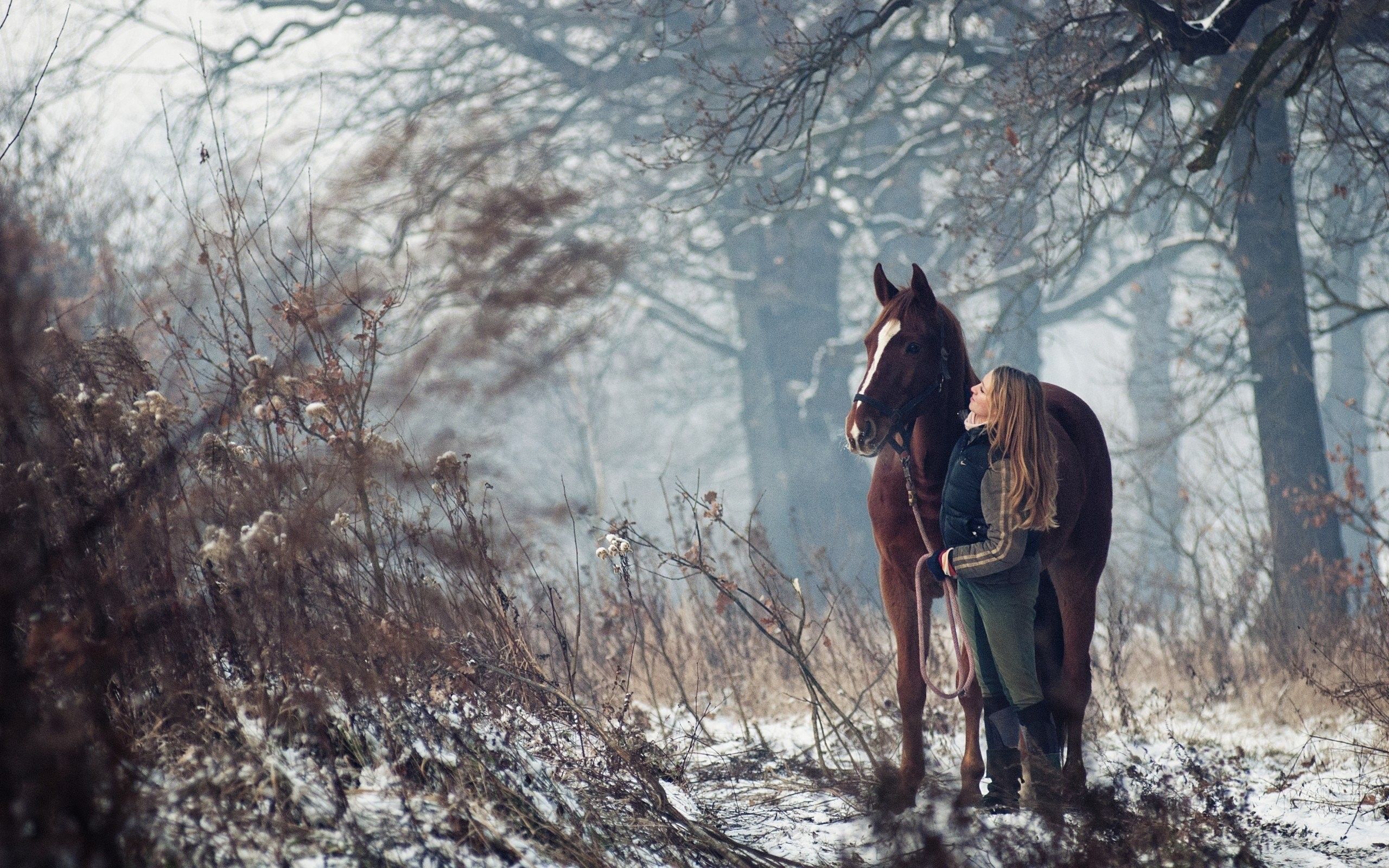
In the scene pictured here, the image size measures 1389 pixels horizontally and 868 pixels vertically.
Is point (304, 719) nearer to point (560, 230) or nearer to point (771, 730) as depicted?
point (771, 730)

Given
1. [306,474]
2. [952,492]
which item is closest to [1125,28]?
[952,492]

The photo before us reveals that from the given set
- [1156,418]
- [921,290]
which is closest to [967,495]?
[921,290]

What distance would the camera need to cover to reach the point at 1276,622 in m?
7.43

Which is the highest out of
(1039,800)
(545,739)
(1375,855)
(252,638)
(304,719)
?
(252,638)

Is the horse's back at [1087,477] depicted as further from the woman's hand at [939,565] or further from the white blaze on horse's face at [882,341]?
the white blaze on horse's face at [882,341]

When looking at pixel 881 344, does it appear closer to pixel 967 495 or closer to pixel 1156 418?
pixel 967 495

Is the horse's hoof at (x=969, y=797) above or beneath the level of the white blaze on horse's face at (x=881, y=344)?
beneath

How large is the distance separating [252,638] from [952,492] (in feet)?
8.12

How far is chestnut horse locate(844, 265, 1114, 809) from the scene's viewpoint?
388cm

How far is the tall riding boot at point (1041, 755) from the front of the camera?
3.83 m

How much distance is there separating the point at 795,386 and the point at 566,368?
14.6 feet

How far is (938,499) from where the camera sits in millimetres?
4012

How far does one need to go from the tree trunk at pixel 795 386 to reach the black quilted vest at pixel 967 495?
12.6 metres

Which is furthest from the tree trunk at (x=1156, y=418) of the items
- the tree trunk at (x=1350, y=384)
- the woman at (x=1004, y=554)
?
the woman at (x=1004, y=554)
